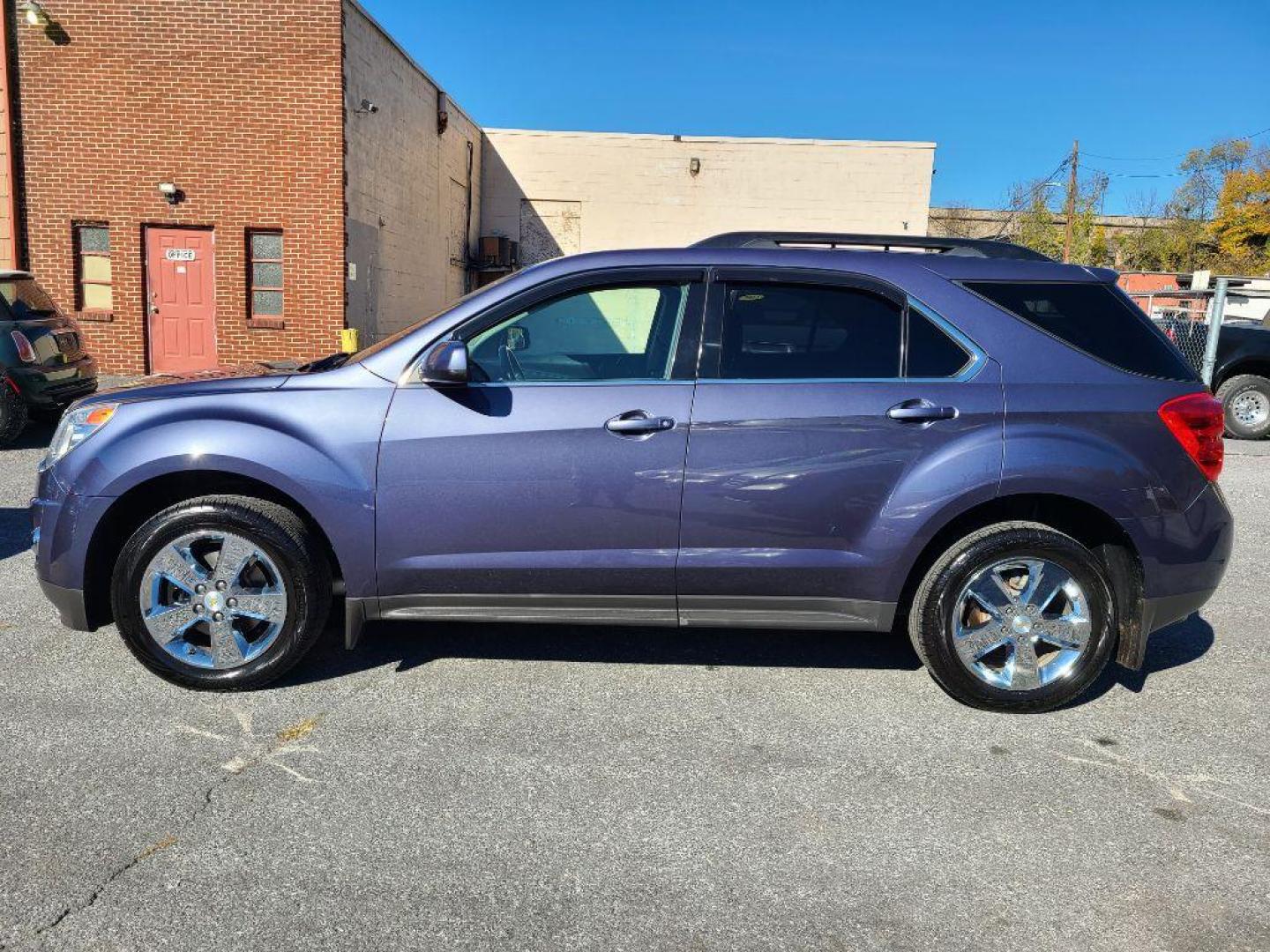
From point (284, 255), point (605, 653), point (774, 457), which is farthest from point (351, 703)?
point (284, 255)

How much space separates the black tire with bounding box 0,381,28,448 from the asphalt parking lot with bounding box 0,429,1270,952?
5.72 meters

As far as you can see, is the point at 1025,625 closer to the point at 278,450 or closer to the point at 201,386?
the point at 278,450

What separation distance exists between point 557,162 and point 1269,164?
4676 cm

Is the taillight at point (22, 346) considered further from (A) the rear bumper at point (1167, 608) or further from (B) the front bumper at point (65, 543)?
(A) the rear bumper at point (1167, 608)

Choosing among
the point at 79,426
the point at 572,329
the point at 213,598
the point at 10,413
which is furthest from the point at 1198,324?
the point at 10,413

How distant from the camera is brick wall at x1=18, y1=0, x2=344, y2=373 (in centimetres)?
1472

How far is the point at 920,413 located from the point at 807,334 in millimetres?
540

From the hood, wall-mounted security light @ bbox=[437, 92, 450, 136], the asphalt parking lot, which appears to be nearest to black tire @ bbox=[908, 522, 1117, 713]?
the asphalt parking lot

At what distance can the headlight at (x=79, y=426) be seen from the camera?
146 inches

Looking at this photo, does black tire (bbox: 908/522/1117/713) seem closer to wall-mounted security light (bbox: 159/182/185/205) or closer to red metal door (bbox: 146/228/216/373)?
red metal door (bbox: 146/228/216/373)

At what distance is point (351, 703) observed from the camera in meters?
3.69

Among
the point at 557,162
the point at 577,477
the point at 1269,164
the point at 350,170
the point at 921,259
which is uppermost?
the point at 1269,164

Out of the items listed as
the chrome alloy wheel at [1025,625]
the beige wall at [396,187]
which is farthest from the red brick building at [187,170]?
the chrome alloy wheel at [1025,625]

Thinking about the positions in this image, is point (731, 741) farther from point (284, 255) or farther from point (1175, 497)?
point (284, 255)
